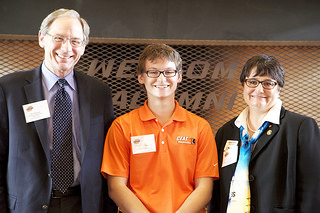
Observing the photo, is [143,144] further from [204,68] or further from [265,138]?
[204,68]

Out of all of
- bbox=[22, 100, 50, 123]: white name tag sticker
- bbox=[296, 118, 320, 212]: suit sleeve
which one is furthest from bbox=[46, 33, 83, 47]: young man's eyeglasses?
bbox=[296, 118, 320, 212]: suit sleeve

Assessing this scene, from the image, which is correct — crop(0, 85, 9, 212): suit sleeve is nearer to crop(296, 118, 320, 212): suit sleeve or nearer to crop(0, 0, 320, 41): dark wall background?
crop(296, 118, 320, 212): suit sleeve

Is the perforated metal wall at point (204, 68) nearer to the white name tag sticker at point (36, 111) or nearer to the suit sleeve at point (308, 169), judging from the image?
the white name tag sticker at point (36, 111)

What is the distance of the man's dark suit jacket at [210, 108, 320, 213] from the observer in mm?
1756

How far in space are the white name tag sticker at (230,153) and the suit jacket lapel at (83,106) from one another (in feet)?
2.65

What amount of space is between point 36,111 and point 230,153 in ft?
3.63

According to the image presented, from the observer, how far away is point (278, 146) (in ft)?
5.98

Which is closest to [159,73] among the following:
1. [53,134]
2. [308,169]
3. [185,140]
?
[185,140]

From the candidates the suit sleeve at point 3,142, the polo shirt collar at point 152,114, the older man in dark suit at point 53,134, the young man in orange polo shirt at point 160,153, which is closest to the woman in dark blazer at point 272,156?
the young man in orange polo shirt at point 160,153

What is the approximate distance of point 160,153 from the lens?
1.94 m

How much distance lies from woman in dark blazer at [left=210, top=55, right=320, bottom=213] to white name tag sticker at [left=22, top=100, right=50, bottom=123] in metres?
1.05

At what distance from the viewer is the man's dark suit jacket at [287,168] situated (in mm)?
1756

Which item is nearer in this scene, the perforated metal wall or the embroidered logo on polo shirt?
the embroidered logo on polo shirt

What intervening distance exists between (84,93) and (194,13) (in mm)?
1786
